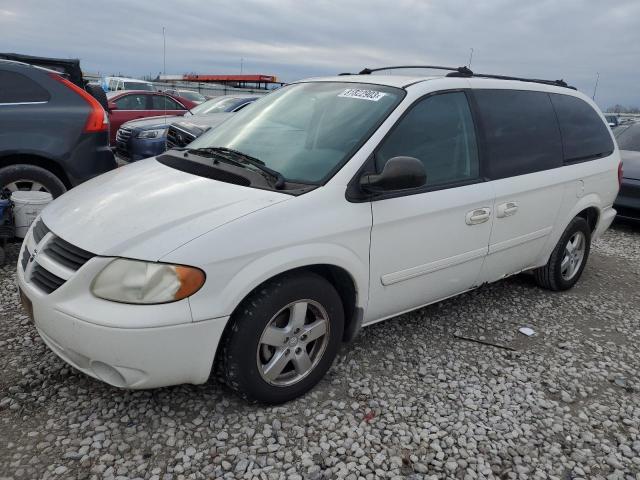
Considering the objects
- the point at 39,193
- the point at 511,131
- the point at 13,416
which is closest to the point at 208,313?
the point at 13,416

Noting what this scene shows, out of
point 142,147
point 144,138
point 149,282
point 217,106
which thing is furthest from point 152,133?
point 149,282

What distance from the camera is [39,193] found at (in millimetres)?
4520

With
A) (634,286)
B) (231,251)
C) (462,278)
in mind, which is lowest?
(634,286)

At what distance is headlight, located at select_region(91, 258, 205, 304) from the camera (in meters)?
2.21

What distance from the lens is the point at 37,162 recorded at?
497 centimetres

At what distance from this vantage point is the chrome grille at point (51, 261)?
2340 millimetres

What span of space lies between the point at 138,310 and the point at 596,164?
3984mm

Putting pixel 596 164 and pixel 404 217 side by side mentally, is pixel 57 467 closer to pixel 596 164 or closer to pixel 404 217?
pixel 404 217

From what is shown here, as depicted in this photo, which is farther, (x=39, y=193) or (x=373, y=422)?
(x=39, y=193)

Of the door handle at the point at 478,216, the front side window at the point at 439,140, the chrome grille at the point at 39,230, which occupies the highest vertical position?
the front side window at the point at 439,140

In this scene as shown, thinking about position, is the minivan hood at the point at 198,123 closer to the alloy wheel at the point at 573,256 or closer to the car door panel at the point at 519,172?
the car door panel at the point at 519,172

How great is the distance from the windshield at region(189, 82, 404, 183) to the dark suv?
81.2 inches

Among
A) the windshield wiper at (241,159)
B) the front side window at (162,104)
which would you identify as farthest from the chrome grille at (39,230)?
the front side window at (162,104)

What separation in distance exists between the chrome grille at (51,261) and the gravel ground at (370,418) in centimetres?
66
